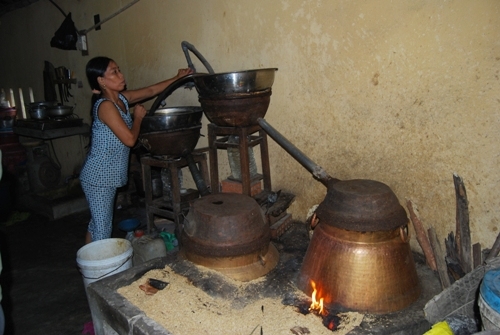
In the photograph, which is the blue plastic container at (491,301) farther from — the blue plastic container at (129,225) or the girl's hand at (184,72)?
the blue plastic container at (129,225)

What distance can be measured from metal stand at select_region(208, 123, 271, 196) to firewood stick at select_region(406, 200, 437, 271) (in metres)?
1.43

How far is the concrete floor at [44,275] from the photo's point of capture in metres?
3.41

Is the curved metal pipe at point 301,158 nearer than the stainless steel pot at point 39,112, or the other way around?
the curved metal pipe at point 301,158

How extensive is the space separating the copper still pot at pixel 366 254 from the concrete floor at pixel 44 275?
2.41 meters

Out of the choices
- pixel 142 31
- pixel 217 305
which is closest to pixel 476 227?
pixel 217 305

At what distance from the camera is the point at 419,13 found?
265 centimetres

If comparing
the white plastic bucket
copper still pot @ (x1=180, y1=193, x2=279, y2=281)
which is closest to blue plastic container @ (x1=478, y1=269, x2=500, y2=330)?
copper still pot @ (x1=180, y1=193, x2=279, y2=281)

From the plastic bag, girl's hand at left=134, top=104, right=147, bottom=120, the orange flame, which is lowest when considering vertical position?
the orange flame

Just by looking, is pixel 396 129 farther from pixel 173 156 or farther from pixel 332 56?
pixel 173 156

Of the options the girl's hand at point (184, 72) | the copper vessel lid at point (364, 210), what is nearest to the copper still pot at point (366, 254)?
the copper vessel lid at point (364, 210)

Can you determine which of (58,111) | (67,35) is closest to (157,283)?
(58,111)

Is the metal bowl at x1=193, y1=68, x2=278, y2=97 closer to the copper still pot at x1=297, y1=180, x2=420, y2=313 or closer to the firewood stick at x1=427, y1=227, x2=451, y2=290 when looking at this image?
the copper still pot at x1=297, y1=180, x2=420, y2=313

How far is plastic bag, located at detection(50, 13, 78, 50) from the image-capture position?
6.37 metres

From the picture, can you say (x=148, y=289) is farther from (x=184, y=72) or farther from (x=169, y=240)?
(x=184, y=72)
